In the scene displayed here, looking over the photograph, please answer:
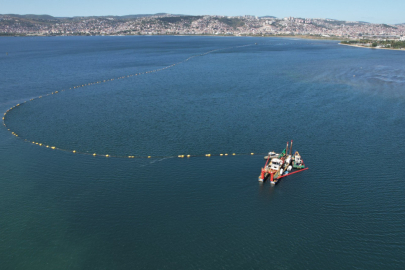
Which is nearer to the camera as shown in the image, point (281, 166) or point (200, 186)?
point (200, 186)

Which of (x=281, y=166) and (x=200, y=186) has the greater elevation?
(x=281, y=166)

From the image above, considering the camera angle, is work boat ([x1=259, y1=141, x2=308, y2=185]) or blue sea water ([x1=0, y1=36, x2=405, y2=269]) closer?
blue sea water ([x1=0, y1=36, x2=405, y2=269])

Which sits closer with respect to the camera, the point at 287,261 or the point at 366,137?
the point at 287,261

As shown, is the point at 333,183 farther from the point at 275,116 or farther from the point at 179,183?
the point at 275,116

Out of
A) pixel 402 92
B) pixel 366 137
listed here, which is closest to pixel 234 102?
pixel 366 137
